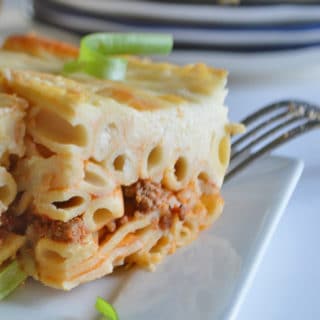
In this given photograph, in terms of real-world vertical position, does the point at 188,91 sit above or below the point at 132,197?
above

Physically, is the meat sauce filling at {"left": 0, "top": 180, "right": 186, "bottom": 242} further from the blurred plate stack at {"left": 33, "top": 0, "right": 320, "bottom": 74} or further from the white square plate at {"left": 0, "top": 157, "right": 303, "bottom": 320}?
the blurred plate stack at {"left": 33, "top": 0, "right": 320, "bottom": 74}

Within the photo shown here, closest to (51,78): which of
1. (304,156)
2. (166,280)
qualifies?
(166,280)

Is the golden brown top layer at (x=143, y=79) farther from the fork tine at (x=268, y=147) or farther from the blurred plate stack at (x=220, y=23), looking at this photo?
the blurred plate stack at (x=220, y=23)

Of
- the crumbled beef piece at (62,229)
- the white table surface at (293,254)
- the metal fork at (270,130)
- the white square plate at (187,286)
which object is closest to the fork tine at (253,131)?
the metal fork at (270,130)

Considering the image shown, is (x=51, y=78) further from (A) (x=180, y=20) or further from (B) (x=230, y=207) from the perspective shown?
(A) (x=180, y=20)

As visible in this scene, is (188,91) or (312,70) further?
(312,70)

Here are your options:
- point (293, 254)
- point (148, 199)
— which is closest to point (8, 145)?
point (148, 199)
